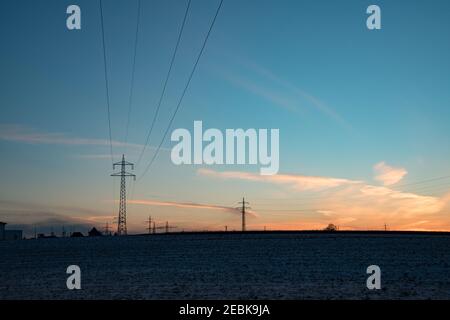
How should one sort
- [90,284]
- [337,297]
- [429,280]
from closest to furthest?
[337,297], [90,284], [429,280]
